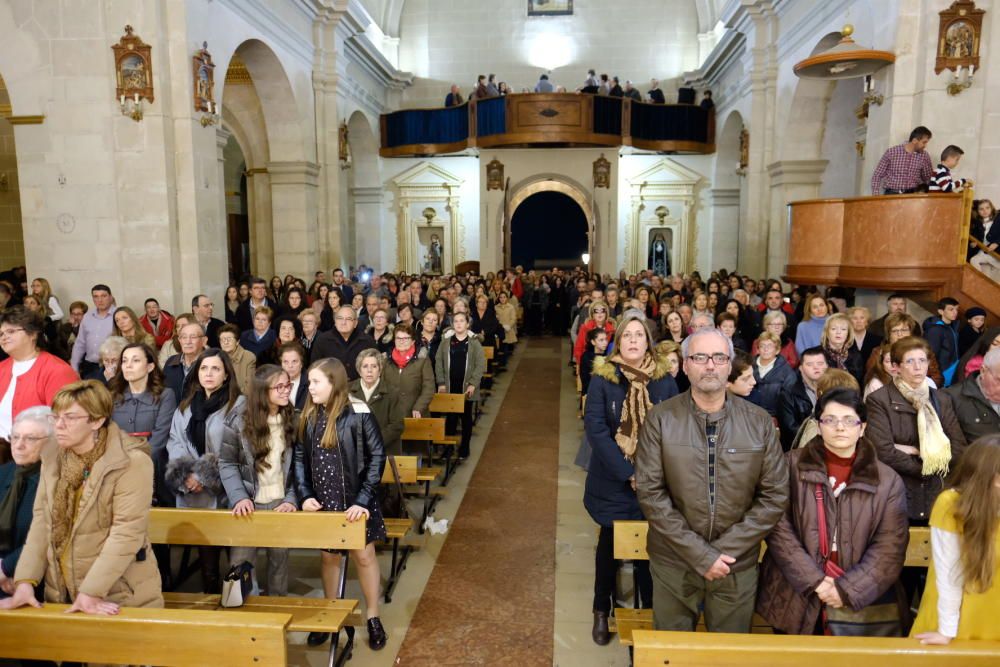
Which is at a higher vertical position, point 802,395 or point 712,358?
point 712,358

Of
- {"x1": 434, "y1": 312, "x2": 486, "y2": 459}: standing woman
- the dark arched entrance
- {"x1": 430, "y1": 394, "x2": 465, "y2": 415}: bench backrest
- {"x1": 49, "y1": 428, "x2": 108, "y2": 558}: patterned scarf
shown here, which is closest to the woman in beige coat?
{"x1": 49, "y1": 428, "x2": 108, "y2": 558}: patterned scarf

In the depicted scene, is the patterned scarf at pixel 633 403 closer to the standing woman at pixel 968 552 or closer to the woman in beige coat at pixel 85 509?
the standing woman at pixel 968 552

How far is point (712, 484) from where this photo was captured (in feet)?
9.28

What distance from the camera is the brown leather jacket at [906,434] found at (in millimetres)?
3766

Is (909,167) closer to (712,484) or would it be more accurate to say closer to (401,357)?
(401,357)

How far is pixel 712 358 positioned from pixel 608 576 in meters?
1.80

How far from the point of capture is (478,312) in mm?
10414

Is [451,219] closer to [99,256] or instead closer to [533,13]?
[533,13]

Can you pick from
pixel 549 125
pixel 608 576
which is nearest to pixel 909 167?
pixel 608 576

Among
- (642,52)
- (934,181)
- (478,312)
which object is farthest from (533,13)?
(934,181)

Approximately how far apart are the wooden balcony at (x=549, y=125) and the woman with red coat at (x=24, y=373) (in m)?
15.5

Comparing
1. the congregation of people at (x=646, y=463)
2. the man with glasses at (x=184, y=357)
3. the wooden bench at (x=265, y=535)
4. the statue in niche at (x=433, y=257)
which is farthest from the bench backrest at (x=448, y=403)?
the statue in niche at (x=433, y=257)

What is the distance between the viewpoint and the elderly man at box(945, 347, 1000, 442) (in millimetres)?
3711

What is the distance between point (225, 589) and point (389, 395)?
2207 mm
